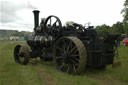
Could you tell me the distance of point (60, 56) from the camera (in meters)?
5.95

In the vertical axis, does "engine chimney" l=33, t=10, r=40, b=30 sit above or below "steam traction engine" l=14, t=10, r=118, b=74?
above

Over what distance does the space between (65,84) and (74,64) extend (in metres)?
1.23

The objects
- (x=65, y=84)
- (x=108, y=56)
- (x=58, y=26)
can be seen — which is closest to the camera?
(x=65, y=84)

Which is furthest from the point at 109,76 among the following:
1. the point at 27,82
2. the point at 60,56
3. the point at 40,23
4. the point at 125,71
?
the point at 40,23

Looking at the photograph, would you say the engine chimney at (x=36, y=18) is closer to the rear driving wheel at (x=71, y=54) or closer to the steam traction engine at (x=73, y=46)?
the steam traction engine at (x=73, y=46)

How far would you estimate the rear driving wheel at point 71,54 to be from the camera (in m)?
4.82

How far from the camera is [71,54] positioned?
532cm

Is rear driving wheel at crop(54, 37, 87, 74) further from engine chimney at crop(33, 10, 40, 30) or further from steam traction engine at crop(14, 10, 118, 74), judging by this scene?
engine chimney at crop(33, 10, 40, 30)

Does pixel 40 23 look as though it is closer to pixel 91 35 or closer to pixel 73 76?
pixel 91 35

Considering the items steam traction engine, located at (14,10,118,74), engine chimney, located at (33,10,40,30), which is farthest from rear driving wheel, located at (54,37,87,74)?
engine chimney, located at (33,10,40,30)

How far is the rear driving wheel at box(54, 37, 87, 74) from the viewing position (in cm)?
482

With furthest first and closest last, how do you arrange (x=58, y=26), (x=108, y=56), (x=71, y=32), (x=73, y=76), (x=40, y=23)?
(x=40, y=23) → (x=58, y=26) → (x=71, y=32) → (x=108, y=56) → (x=73, y=76)

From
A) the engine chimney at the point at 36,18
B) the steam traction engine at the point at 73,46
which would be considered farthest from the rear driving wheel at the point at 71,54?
the engine chimney at the point at 36,18

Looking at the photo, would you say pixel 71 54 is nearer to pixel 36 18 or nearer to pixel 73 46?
pixel 73 46
